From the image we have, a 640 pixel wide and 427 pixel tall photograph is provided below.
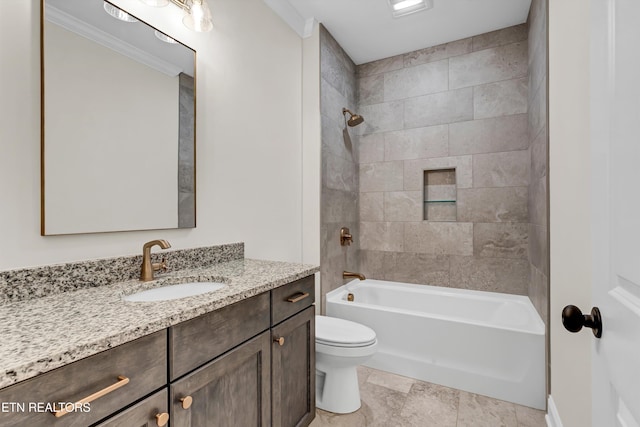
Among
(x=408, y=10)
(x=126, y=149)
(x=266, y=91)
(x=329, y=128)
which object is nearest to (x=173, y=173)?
(x=126, y=149)

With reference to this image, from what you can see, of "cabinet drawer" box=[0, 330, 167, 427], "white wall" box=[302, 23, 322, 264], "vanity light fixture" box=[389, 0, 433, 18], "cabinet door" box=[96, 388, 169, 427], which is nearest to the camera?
"cabinet drawer" box=[0, 330, 167, 427]

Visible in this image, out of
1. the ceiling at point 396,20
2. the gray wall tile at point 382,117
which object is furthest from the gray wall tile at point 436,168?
the ceiling at point 396,20

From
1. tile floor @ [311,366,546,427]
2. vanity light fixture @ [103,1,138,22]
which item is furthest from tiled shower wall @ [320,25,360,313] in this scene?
vanity light fixture @ [103,1,138,22]

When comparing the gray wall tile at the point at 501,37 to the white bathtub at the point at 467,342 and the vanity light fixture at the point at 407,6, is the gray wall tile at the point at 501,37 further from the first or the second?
the white bathtub at the point at 467,342

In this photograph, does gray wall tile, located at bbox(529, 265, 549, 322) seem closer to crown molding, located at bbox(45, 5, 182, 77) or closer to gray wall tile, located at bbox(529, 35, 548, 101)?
gray wall tile, located at bbox(529, 35, 548, 101)

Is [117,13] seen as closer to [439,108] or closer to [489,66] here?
[439,108]

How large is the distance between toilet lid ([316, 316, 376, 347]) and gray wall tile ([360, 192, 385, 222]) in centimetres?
134

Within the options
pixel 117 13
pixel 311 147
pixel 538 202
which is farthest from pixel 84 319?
pixel 538 202

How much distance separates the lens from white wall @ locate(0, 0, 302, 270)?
1.03 metres

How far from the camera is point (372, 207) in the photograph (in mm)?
3188

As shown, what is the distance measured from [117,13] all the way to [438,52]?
259 centimetres
